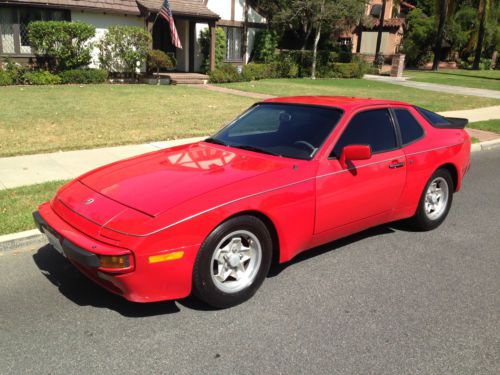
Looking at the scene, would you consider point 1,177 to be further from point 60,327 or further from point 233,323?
point 233,323

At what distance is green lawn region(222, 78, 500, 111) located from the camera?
60.2 ft

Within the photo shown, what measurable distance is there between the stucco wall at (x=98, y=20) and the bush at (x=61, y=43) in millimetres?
578


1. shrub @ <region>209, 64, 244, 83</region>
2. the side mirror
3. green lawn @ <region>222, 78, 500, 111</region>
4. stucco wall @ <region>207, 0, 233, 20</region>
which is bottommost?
green lawn @ <region>222, 78, 500, 111</region>

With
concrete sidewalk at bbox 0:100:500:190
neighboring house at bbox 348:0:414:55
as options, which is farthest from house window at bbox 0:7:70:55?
neighboring house at bbox 348:0:414:55

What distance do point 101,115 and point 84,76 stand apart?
337 inches

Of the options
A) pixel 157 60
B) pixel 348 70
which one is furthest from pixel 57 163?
pixel 348 70

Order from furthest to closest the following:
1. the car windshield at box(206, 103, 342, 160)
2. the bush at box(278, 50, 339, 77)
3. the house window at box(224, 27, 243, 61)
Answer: the bush at box(278, 50, 339, 77) < the house window at box(224, 27, 243, 61) < the car windshield at box(206, 103, 342, 160)

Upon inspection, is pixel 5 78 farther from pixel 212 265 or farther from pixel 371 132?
pixel 212 265

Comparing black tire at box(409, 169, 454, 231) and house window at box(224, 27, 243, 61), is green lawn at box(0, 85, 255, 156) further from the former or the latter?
house window at box(224, 27, 243, 61)

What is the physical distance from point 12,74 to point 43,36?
2.07 metres

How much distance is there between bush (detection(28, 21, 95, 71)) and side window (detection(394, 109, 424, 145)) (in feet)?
58.6

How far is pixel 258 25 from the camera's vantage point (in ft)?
90.5

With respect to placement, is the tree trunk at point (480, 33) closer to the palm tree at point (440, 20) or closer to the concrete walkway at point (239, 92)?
the palm tree at point (440, 20)

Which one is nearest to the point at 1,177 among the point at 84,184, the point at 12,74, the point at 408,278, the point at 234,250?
the point at 84,184
